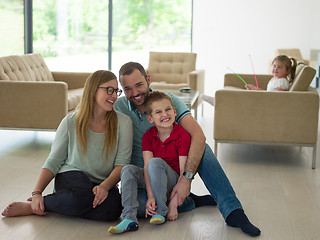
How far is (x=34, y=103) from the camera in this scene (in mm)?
4656

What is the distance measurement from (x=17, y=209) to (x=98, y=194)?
0.47 metres

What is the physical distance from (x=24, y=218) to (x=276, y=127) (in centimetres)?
221

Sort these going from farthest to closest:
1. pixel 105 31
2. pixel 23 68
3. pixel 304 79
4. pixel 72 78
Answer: pixel 105 31 < pixel 72 78 < pixel 23 68 < pixel 304 79

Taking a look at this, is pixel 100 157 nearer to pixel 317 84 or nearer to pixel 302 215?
pixel 302 215

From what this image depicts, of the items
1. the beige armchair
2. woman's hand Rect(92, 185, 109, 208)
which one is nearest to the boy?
woman's hand Rect(92, 185, 109, 208)

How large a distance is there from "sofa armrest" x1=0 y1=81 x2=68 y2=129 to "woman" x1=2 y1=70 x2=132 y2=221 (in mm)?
1750

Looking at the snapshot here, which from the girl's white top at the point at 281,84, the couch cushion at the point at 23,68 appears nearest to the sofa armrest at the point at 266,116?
the girl's white top at the point at 281,84

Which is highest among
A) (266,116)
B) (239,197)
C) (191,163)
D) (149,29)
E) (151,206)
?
(149,29)

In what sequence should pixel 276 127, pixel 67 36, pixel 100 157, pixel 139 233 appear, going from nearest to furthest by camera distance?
pixel 139 233, pixel 100 157, pixel 276 127, pixel 67 36

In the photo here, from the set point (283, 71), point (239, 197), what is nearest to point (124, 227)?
point (239, 197)

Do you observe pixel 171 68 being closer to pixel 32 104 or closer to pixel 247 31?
pixel 32 104

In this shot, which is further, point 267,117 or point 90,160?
point 267,117

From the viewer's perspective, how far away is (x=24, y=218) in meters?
2.87

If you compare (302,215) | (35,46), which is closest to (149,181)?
(302,215)
